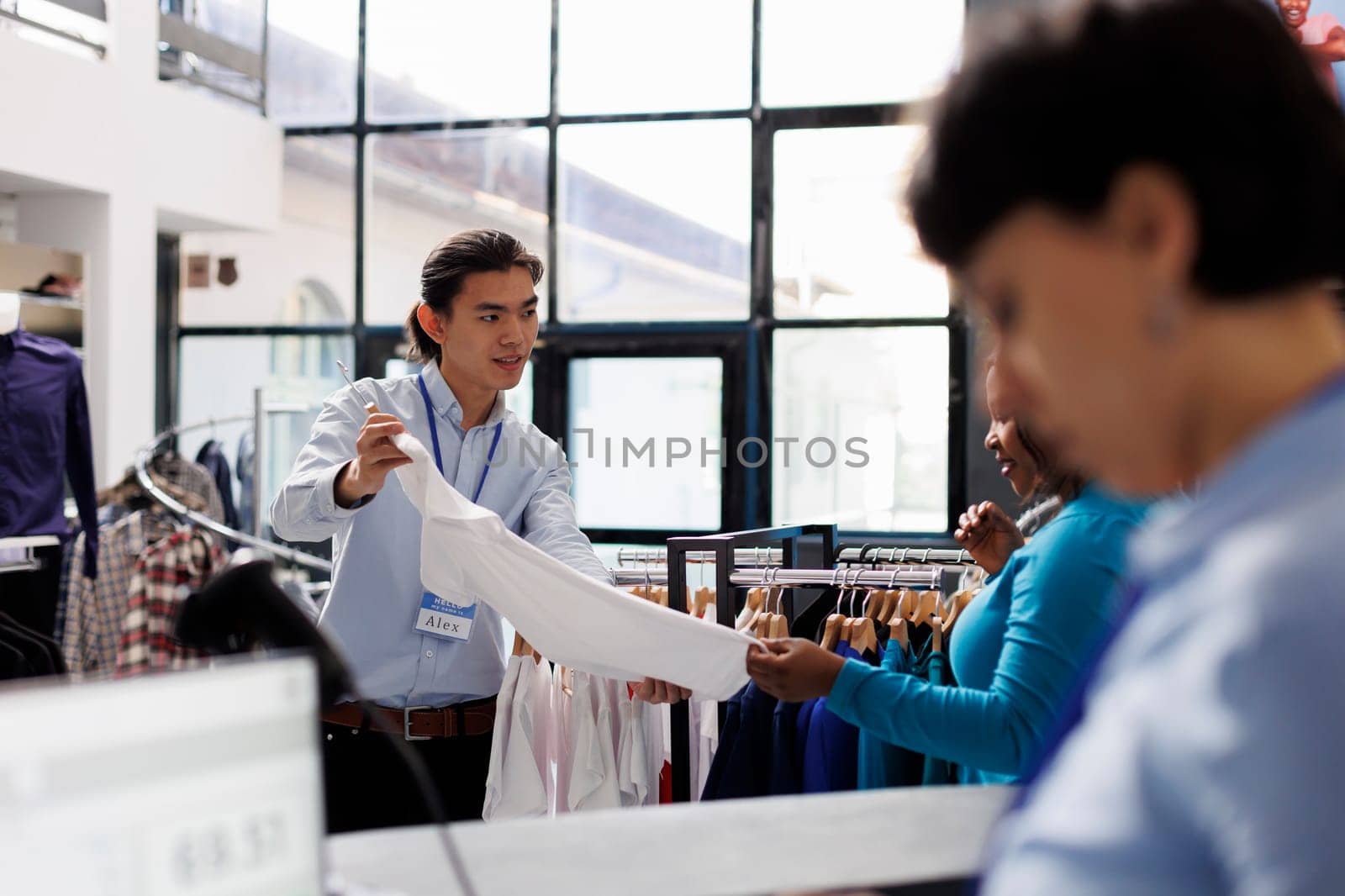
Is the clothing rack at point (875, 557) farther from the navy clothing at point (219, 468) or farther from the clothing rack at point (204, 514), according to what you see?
the navy clothing at point (219, 468)

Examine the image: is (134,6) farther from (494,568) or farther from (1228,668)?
(1228,668)

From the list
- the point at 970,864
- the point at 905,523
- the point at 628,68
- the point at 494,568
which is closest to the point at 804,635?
the point at 494,568

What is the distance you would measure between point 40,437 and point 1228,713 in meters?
5.10

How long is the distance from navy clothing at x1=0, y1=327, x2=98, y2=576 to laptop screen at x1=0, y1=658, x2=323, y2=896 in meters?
4.28

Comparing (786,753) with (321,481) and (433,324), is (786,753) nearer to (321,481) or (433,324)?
(321,481)

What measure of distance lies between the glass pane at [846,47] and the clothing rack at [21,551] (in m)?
3.92

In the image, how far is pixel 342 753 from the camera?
2270 millimetres

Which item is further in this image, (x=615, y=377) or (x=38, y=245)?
(x=615, y=377)

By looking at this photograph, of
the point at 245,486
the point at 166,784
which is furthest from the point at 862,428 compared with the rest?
the point at 166,784

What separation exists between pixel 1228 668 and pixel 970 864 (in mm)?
584

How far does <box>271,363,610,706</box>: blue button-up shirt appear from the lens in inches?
90.0

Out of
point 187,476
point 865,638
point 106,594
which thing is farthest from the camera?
point 187,476

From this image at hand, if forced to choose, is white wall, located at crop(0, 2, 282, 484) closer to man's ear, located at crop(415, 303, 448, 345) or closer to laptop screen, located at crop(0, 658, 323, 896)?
man's ear, located at crop(415, 303, 448, 345)

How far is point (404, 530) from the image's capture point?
7.74 ft
